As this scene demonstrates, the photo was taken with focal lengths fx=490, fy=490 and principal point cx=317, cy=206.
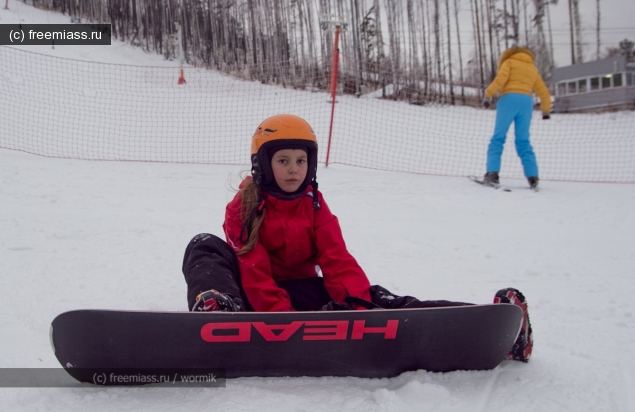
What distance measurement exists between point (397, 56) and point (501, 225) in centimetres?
1924

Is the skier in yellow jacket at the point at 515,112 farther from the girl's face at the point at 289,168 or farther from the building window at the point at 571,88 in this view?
the building window at the point at 571,88

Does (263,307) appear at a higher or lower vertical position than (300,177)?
lower

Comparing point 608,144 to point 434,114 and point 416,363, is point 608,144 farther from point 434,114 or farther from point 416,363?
A: point 416,363

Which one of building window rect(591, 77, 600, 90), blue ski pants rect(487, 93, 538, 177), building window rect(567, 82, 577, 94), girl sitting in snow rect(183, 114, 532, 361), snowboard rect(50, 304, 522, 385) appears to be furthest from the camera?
building window rect(567, 82, 577, 94)

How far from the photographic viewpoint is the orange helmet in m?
2.25

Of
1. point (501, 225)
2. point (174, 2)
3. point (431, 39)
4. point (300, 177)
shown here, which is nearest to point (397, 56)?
point (431, 39)

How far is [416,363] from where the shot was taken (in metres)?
1.75

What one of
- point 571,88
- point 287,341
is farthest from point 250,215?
A: point 571,88

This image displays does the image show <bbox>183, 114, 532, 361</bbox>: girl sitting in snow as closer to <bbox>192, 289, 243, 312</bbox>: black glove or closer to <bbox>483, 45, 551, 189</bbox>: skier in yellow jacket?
<bbox>192, 289, 243, 312</bbox>: black glove

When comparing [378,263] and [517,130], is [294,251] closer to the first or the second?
[378,263]

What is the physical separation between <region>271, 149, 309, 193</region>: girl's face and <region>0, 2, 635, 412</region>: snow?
91 cm

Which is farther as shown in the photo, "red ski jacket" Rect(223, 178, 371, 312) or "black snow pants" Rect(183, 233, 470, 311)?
"red ski jacket" Rect(223, 178, 371, 312)

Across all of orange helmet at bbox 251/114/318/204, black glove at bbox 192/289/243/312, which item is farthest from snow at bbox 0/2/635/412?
orange helmet at bbox 251/114/318/204

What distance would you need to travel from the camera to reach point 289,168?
228 cm
